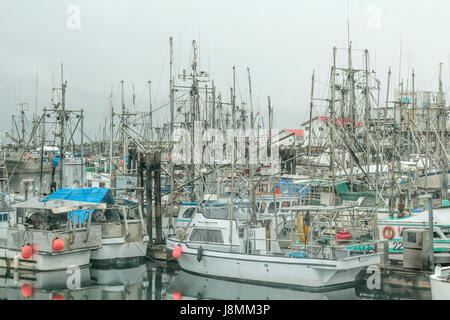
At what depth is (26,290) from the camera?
18484mm

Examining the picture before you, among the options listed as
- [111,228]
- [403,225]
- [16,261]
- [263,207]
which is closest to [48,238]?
[16,261]

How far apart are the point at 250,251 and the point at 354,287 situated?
406 cm

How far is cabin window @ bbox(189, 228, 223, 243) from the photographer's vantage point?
19969 mm

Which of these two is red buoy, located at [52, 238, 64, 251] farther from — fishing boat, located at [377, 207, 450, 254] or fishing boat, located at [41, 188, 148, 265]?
fishing boat, located at [377, 207, 450, 254]

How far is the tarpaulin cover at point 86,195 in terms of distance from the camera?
2272 centimetres

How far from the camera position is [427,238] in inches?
726

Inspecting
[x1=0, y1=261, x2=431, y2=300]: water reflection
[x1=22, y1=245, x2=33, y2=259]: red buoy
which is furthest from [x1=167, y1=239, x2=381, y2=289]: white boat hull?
[x1=22, y1=245, x2=33, y2=259]: red buoy

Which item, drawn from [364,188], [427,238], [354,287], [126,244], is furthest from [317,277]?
[364,188]

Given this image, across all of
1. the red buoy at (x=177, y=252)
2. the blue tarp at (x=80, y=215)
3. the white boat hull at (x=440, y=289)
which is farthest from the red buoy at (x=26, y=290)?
the white boat hull at (x=440, y=289)

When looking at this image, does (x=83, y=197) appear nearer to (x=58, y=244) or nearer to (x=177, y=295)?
(x=58, y=244)

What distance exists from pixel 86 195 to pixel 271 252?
357 inches

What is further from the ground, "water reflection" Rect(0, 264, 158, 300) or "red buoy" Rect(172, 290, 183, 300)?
"water reflection" Rect(0, 264, 158, 300)

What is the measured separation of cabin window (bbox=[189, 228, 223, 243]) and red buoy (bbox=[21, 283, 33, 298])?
624 cm

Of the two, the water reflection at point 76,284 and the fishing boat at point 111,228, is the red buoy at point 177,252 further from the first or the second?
the fishing boat at point 111,228
